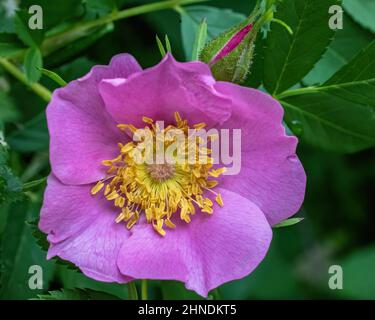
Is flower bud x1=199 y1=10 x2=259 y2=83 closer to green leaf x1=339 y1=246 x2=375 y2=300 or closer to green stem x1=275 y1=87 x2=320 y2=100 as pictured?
green stem x1=275 y1=87 x2=320 y2=100

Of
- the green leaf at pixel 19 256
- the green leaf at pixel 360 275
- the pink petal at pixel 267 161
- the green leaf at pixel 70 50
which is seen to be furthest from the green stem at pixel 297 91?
the green leaf at pixel 360 275

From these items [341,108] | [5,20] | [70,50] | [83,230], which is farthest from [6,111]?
[341,108]

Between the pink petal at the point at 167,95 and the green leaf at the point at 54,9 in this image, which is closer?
the pink petal at the point at 167,95

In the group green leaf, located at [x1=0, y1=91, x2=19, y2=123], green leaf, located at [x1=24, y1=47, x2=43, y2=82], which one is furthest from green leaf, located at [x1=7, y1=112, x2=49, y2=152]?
green leaf, located at [x1=0, y1=91, x2=19, y2=123]

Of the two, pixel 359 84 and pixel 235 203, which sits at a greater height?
pixel 359 84

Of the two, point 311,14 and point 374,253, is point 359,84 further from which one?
point 374,253

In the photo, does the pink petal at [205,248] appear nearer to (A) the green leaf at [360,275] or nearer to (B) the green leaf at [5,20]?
(B) the green leaf at [5,20]

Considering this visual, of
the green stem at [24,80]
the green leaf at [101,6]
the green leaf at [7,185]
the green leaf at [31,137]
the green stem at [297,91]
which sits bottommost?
the green leaf at [7,185]
